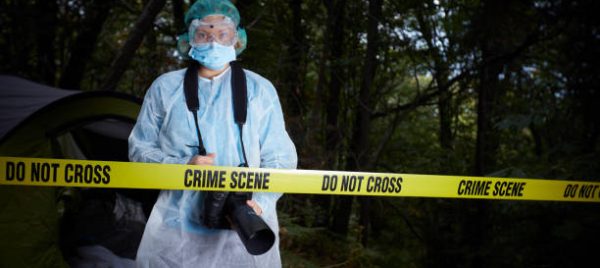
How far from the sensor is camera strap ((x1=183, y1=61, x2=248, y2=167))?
2113 millimetres

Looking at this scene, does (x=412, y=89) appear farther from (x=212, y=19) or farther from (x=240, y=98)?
(x=240, y=98)

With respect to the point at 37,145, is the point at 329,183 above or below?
above

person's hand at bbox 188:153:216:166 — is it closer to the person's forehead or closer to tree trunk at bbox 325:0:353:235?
the person's forehead

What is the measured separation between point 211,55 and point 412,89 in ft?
24.1

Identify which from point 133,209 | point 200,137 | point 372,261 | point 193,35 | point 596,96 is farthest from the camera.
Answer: point 372,261

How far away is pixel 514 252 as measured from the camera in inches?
211

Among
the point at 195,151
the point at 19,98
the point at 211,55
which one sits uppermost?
the point at 211,55

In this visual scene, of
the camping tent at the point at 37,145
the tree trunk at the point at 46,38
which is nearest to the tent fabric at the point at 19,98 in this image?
the camping tent at the point at 37,145

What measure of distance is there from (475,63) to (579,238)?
2622mm

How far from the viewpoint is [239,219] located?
1.87 metres

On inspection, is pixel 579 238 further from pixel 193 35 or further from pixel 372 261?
pixel 193 35

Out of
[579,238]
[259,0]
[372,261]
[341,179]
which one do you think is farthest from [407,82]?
[341,179]

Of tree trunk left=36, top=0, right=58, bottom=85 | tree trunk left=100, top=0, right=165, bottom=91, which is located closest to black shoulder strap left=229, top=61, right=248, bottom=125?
tree trunk left=100, top=0, right=165, bottom=91

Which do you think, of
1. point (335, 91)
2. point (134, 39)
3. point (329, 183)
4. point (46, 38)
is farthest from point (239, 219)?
point (46, 38)
